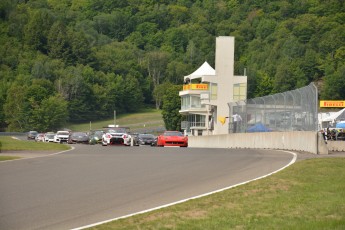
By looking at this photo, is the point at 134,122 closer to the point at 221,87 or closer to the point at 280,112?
the point at 221,87

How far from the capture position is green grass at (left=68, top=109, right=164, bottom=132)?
157m

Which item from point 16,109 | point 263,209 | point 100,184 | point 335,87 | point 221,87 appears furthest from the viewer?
point 335,87

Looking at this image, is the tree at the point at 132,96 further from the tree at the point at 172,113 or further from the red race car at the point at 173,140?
the red race car at the point at 173,140

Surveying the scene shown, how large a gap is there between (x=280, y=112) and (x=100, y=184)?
20537mm

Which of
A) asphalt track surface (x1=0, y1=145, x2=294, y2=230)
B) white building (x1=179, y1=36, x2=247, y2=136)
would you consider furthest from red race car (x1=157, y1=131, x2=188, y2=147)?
white building (x1=179, y1=36, x2=247, y2=136)

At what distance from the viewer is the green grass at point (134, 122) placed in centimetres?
15688

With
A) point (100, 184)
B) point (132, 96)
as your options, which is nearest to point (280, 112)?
point (100, 184)

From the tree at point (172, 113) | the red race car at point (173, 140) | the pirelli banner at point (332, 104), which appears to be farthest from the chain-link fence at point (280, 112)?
the tree at point (172, 113)

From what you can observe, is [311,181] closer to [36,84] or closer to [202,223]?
[202,223]

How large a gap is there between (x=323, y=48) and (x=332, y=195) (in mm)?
169880

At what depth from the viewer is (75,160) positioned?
27.3m

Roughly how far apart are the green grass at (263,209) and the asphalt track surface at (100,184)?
30.9 inches

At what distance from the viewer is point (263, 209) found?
14250mm

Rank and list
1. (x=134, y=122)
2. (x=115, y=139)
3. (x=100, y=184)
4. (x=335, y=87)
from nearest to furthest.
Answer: (x=100, y=184), (x=115, y=139), (x=335, y=87), (x=134, y=122)
